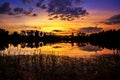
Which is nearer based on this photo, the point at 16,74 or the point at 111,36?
the point at 16,74

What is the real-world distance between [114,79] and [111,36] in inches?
6124

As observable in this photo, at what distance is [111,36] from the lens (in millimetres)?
166125

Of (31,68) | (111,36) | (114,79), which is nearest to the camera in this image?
(114,79)

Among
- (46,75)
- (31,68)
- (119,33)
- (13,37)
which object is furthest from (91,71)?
(13,37)

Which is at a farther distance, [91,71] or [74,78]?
[91,71]

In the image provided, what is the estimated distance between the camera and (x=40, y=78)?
15.3 m

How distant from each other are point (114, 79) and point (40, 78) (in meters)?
4.92

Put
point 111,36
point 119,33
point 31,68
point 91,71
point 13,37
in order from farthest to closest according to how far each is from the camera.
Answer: point 13,37 < point 111,36 < point 119,33 < point 31,68 < point 91,71

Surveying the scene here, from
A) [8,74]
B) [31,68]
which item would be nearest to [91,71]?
[31,68]

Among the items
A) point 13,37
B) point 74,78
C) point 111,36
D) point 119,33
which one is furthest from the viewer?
point 13,37

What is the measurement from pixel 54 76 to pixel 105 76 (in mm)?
3521

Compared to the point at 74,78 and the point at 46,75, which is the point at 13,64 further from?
the point at 74,78

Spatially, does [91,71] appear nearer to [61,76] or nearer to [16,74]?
[61,76]

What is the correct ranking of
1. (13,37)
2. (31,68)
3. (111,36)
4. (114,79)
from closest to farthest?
1. (114,79)
2. (31,68)
3. (111,36)
4. (13,37)
